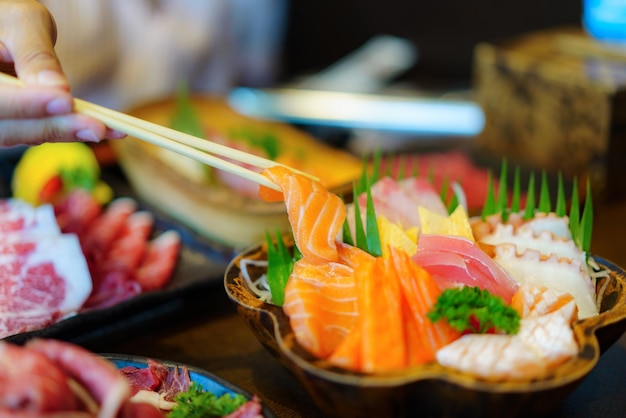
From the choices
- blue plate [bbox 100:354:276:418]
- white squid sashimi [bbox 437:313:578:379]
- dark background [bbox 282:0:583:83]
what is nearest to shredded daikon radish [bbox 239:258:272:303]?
blue plate [bbox 100:354:276:418]

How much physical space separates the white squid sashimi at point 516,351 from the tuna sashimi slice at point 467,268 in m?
0.17

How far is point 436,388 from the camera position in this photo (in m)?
1.11

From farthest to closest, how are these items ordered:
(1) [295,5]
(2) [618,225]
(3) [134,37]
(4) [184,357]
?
(1) [295,5], (3) [134,37], (2) [618,225], (4) [184,357]

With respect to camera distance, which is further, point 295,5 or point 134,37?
point 295,5

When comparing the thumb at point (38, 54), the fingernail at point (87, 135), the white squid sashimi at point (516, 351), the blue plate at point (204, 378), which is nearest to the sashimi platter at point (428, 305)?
the white squid sashimi at point (516, 351)

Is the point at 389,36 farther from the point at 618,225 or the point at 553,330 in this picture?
the point at 553,330

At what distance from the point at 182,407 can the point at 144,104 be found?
6.17 ft

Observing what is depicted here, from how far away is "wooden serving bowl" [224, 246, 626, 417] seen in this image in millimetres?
1067

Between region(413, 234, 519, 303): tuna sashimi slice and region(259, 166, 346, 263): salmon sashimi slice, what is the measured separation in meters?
0.19

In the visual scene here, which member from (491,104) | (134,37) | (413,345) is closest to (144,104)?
(134,37)

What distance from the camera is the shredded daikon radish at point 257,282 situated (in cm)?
146

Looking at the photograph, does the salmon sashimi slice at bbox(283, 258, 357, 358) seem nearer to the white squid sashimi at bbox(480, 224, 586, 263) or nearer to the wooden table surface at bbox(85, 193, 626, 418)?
the wooden table surface at bbox(85, 193, 626, 418)

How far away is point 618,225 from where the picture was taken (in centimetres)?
235

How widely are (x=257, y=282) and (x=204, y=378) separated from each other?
0.91 ft
